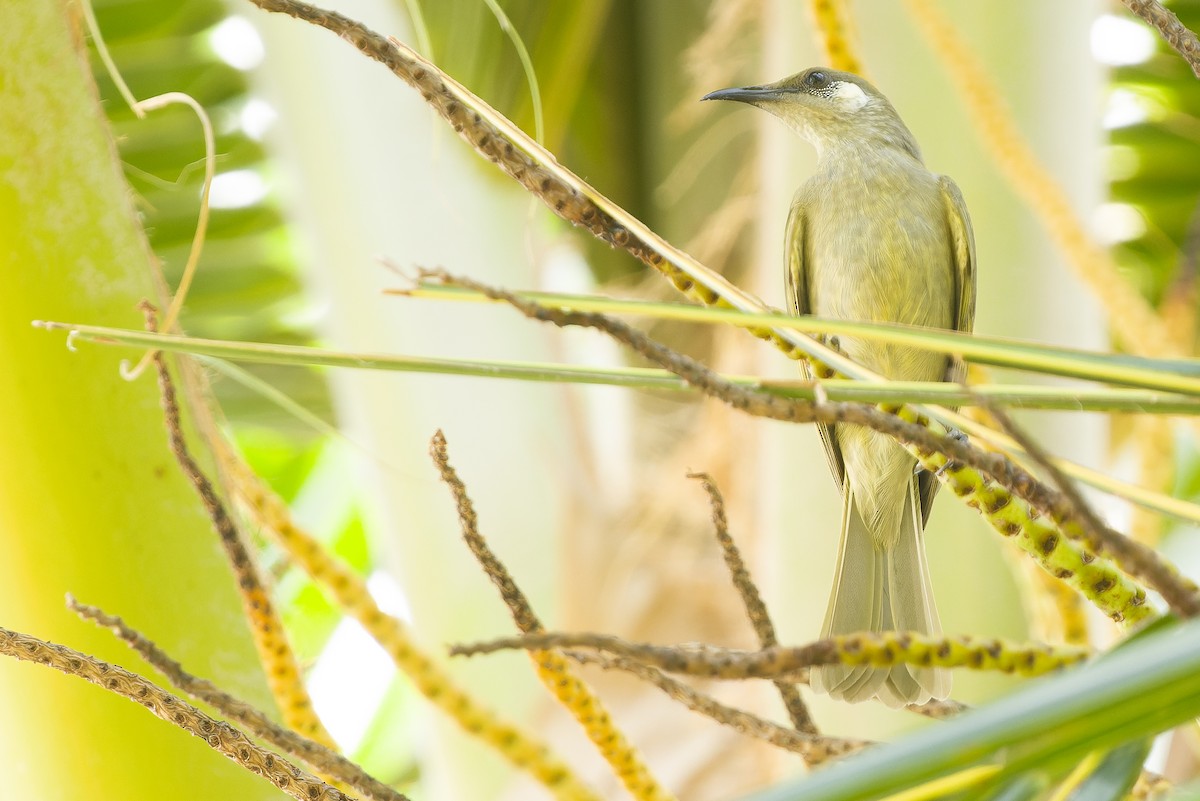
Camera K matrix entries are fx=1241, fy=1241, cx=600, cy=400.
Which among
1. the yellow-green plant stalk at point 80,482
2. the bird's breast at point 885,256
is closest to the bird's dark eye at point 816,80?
the bird's breast at point 885,256

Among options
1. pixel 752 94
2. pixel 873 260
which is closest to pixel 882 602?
pixel 873 260

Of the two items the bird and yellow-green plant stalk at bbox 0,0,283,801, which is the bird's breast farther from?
yellow-green plant stalk at bbox 0,0,283,801

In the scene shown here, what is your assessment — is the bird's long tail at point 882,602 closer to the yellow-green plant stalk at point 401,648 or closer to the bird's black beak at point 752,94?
the yellow-green plant stalk at point 401,648

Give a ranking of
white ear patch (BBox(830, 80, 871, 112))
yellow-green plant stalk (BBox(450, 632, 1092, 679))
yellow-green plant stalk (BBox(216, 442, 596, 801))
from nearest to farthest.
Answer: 1. yellow-green plant stalk (BBox(450, 632, 1092, 679))
2. yellow-green plant stalk (BBox(216, 442, 596, 801))
3. white ear patch (BBox(830, 80, 871, 112))

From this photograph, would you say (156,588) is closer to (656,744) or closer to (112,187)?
(112,187)

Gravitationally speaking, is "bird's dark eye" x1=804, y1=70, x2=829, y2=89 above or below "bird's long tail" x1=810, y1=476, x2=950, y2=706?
above

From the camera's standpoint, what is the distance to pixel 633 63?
2510mm

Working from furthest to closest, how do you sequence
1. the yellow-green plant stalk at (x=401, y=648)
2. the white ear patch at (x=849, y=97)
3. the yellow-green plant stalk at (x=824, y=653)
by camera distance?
the white ear patch at (x=849, y=97) < the yellow-green plant stalk at (x=401, y=648) < the yellow-green plant stalk at (x=824, y=653)

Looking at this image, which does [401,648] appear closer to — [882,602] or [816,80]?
[882,602]

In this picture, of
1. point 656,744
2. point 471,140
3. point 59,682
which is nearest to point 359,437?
point 656,744

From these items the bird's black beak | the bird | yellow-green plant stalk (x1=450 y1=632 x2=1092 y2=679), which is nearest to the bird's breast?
the bird

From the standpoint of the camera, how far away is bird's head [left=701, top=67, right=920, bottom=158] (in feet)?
4.36

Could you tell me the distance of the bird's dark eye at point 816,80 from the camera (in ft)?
4.48

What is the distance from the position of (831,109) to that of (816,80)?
5cm
